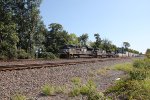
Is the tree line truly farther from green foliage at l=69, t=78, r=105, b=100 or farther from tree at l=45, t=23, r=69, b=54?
green foliage at l=69, t=78, r=105, b=100

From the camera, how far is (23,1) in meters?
58.8

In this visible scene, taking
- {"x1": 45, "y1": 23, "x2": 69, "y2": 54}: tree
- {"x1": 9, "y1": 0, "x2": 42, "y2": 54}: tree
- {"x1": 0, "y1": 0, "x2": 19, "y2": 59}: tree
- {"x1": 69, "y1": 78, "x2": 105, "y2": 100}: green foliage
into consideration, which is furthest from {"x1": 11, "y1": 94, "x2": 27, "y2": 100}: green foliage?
{"x1": 45, "y1": 23, "x2": 69, "y2": 54}: tree

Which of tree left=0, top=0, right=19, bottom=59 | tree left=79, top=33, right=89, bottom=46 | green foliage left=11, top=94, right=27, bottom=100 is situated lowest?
green foliage left=11, top=94, right=27, bottom=100

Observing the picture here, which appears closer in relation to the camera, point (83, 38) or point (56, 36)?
point (56, 36)

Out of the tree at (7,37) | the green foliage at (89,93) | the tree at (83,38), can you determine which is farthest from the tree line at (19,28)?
the tree at (83,38)

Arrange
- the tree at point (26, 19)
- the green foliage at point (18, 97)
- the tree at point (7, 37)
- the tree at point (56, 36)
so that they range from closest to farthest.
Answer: the green foliage at point (18, 97) < the tree at point (7, 37) < the tree at point (26, 19) < the tree at point (56, 36)

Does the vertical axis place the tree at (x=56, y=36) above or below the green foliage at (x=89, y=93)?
above

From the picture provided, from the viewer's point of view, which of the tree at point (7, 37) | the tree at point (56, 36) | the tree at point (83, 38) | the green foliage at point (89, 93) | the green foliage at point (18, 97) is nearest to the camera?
the green foliage at point (18, 97)

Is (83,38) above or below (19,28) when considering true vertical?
above

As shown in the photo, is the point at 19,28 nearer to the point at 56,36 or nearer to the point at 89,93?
the point at 56,36

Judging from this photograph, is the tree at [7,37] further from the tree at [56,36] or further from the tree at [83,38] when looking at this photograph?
the tree at [83,38]

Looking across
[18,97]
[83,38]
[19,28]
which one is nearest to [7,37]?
[19,28]

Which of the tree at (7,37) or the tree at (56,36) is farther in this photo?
the tree at (56,36)

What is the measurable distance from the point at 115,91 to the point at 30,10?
47.9 meters
